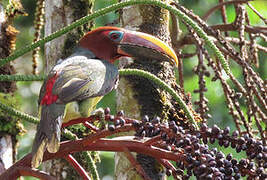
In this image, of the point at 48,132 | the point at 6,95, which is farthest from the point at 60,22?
the point at 48,132

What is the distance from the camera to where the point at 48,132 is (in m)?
1.75

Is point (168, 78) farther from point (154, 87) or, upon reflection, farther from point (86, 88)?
point (86, 88)

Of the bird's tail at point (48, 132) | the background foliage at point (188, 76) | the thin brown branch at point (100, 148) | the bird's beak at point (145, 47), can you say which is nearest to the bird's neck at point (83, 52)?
the bird's beak at point (145, 47)

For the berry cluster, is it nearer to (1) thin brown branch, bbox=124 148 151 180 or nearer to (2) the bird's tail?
(1) thin brown branch, bbox=124 148 151 180

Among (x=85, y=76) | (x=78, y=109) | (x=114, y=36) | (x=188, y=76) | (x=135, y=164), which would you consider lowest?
(x=188, y=76)

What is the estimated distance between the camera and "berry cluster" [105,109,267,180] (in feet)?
4.81

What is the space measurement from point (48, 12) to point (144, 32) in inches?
15.8

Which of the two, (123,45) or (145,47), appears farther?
(123,45)

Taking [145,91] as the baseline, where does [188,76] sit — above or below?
below

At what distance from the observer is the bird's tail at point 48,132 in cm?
166

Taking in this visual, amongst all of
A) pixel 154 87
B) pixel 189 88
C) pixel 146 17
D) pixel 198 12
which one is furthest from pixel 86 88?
pixel 198 12

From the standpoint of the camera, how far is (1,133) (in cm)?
234

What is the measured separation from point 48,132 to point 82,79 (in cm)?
29

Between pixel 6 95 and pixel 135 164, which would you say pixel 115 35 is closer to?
pixel 6 95
